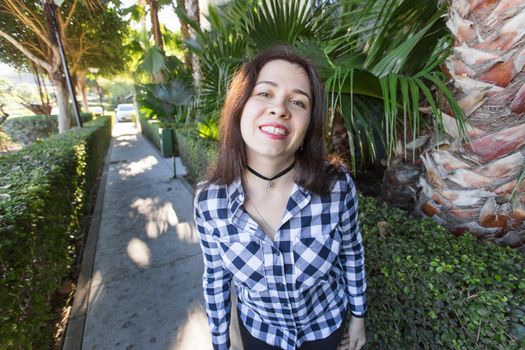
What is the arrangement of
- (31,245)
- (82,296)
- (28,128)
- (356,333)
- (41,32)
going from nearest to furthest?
(356,333)
(31,245)
(82,296)
(41,32)
(28,128)

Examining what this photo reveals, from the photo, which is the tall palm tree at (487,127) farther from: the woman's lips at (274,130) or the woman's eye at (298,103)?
the woman's lips at (274,130)

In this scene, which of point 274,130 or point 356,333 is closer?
point 274,130

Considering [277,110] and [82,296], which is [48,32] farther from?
[277,110]

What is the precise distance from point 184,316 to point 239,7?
2819 mm

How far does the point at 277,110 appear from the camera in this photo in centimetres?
93

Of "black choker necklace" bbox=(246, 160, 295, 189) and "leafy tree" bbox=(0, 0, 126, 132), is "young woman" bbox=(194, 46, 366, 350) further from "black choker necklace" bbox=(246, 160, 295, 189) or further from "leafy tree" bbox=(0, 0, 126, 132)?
"leafy tree" bbox=(0, 0, 126, 132)

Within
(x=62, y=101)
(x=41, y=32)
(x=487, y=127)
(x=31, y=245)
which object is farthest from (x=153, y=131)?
(x=487, y=127)

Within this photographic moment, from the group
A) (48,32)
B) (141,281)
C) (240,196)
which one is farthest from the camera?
(48,32)

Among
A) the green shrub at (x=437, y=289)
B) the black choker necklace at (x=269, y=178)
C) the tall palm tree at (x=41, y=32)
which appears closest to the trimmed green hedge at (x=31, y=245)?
the black choker necklace at (x=269, y=178)

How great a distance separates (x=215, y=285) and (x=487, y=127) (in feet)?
4.85

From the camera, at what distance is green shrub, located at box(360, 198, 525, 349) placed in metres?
0.94

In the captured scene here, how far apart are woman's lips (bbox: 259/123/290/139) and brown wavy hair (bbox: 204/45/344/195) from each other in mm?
190

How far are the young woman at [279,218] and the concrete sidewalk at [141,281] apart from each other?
116 centimetres

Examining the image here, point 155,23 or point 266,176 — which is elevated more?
point 155,23
